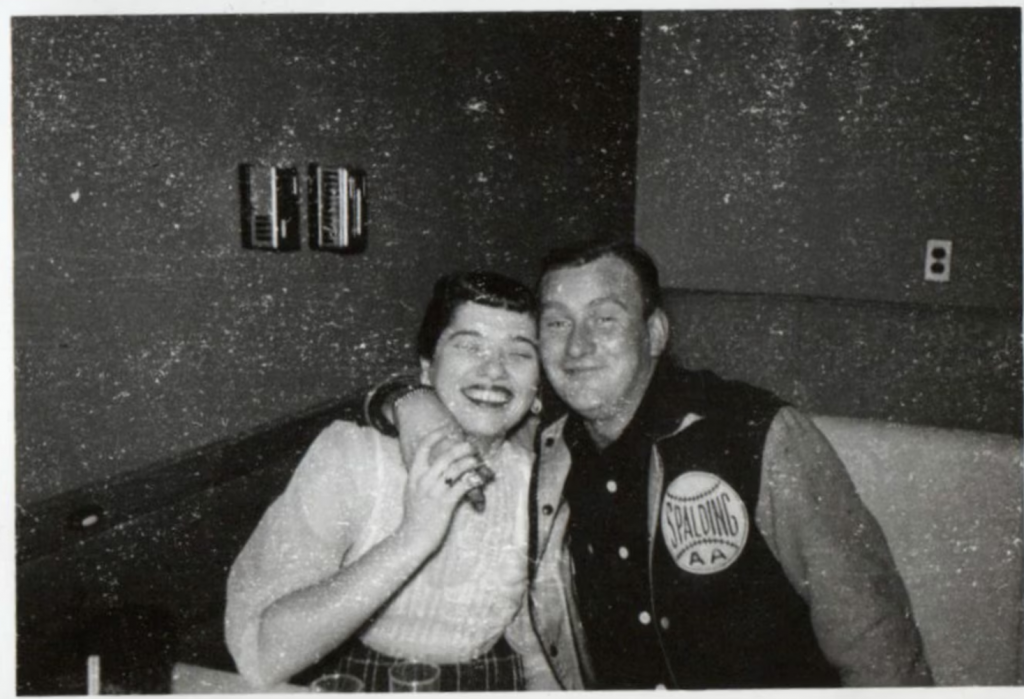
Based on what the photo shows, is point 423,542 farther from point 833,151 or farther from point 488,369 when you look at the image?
point 833,151

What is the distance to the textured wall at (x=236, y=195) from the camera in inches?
38.7

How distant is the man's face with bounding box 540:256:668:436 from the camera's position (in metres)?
1.15

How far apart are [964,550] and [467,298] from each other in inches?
Answer: 33.5

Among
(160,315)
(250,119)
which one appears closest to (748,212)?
(250,119)

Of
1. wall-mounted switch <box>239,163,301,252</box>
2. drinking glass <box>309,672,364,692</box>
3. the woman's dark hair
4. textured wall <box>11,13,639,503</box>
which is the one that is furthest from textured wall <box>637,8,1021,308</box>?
drinking glass <box>309,672,364,692</box>

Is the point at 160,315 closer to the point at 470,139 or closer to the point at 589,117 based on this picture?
the point at 470,139

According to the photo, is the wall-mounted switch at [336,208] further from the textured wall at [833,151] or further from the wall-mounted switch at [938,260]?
the wall-mounted switch at [938,260]

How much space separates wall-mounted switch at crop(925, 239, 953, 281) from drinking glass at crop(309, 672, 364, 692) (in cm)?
125

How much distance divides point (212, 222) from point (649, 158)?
81 cm

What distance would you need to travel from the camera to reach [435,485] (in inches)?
43.6

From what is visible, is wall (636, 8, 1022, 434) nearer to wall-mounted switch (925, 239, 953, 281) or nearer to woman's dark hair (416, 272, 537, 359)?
wall-mounted switch (925, 239, 953, 281)

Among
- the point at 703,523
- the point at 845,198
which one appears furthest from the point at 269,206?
the point at 845,198

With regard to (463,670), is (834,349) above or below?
above

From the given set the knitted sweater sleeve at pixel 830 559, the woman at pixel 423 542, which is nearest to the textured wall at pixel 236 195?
the woman at pixel 423 542
